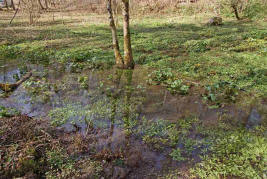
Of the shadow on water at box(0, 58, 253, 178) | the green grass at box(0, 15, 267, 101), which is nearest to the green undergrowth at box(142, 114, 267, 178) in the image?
the shadow on water at box(0, 58, 253, 178)

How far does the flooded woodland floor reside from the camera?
3.78 metres

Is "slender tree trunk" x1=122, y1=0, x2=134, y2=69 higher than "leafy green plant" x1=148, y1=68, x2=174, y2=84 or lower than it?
higher

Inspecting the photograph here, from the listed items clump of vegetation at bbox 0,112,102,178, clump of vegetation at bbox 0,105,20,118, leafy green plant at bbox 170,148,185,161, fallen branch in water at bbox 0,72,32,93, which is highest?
fallen branch in water at bbox 0,72,32,93

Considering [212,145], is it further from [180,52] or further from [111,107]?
[180,52]

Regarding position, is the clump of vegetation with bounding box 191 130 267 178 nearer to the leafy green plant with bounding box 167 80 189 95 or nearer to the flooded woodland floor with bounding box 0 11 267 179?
the flooded woodland floor with bounding box 0 11 267 179

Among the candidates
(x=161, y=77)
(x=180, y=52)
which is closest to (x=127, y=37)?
(x=161, y=77)

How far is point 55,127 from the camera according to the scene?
510cm

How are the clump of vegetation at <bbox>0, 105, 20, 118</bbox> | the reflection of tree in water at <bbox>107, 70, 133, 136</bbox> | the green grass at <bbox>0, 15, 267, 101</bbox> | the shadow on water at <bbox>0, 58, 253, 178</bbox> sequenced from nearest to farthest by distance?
1. the shadow on water at <bbox>0, 58, 253, 178</bbox>
2. the clump of vegetation at <bbox>0, 105, 20, 118</bbox>
3. the reflection of tree in water at <bbox>107, 70, 133, 136</bbox>
4. the green grass at <bbox>0, 15, 267, 101</bbox>

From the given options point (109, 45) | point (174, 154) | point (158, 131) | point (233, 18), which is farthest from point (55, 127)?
point (233, 18)

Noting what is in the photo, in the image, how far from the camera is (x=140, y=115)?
5.57 meters

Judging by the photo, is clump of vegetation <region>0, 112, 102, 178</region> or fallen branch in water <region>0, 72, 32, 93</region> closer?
clump of vegetation <region>0, 112, 102, 178</region>

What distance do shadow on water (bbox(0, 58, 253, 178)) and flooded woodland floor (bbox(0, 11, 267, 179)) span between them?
26 millimetres

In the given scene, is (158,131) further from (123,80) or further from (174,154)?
(123,80)

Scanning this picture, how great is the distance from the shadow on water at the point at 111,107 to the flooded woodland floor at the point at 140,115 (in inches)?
1.0
